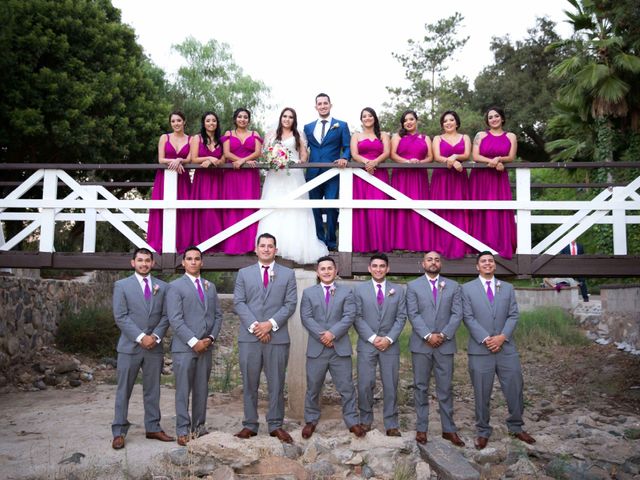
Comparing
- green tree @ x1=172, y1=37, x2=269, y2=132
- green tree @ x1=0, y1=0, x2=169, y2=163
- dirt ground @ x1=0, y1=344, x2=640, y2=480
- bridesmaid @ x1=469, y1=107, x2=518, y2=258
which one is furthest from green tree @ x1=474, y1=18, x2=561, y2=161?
bridesmaid @ x1=469, y1=107, x2=518, y2=258

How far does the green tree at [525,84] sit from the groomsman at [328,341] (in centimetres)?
2857

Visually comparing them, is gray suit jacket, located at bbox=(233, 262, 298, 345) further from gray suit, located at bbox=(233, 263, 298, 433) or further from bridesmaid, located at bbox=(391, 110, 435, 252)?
bridesmaid, located at bbox=(391, 110, 435, 252)

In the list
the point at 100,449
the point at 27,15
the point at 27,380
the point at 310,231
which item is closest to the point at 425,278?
the point at 310,231

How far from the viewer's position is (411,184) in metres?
8.07

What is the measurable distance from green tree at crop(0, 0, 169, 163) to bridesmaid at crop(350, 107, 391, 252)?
9.40 m

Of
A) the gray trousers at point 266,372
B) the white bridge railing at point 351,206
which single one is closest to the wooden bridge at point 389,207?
the white bridge railing at point 351,206

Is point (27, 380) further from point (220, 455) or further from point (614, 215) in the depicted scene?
point (614, 215)

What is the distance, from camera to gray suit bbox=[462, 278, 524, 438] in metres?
6.91

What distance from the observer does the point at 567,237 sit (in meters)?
7.60

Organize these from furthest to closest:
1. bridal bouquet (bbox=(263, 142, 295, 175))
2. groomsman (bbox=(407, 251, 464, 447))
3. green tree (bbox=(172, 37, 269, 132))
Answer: green tree (bbox=(172, 37, 269, 132))
bridal bouquet (bbox=(263, 142, 295, 175))
groomsman (bbox=(407, 251, 464, 447))

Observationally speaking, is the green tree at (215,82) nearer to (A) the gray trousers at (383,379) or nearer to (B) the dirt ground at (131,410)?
(B) the dirt ground at (131,410)

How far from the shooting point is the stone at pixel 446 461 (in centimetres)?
588

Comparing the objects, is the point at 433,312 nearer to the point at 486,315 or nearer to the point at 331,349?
the point at 486,315

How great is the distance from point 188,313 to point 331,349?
161 cm
